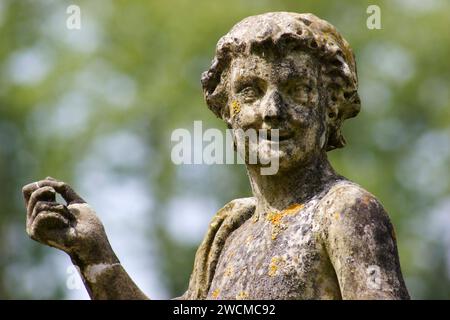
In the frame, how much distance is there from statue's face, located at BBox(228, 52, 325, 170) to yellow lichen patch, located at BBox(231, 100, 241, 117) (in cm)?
3

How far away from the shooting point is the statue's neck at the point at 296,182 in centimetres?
895

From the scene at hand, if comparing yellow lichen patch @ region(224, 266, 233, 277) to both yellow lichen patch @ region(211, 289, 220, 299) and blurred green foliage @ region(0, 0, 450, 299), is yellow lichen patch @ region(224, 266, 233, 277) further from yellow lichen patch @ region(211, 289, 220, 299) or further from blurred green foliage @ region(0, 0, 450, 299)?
blurred green foliage @ region(0, 0, 450, 299)

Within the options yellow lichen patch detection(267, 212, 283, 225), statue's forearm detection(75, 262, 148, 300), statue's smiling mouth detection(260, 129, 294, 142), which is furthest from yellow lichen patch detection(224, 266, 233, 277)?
statue's smiling mouth detection(260, 129, 294, 142)

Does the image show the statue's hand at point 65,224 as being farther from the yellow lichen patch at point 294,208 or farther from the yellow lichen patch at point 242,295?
the yellow lichen patch at point 294,208

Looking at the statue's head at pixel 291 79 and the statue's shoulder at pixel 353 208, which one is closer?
the statue's shoulder at pixel 353 208

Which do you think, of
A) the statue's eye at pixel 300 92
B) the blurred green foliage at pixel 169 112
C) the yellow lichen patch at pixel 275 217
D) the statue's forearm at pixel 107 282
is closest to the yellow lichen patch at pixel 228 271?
the yellow lichen patch at pixel 275 217

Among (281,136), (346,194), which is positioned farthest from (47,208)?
(346,194)

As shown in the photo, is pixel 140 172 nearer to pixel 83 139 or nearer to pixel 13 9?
pixel 83 139

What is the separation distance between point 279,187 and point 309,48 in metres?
0.70

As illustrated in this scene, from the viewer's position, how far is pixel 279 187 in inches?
355

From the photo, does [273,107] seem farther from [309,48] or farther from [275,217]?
[275,217]

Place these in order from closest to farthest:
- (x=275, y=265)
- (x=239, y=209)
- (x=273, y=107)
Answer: (x=275, y=265) → (x=273, y=107) → (x=239, y=209)

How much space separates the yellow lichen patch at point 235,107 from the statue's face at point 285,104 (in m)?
0.03

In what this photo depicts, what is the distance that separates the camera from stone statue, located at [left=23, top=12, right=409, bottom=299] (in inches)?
340
